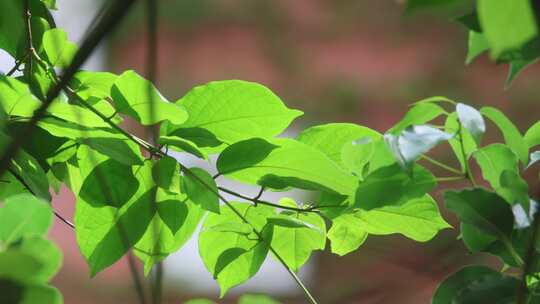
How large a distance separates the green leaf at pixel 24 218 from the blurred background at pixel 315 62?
2.11m

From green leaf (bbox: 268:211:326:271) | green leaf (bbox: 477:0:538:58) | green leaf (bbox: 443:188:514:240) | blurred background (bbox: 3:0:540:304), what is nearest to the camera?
green leaf (bbox: 477:0:538:58)

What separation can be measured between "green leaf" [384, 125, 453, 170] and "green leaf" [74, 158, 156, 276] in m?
0.11

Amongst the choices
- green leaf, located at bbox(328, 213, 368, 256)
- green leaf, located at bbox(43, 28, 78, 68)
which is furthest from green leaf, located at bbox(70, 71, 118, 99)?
green leaf, located at bbox(328, 213, 368, 256)

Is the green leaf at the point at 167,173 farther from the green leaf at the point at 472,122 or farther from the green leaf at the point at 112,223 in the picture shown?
the green leaf at the point at 472,122

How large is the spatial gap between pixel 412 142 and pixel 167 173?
0.11 metres

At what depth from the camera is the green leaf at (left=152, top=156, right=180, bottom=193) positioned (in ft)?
1.08

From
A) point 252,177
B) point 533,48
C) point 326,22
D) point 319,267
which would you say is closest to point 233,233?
point 252,177

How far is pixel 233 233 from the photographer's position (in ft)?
1.17

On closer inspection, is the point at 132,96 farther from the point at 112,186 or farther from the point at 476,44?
the point at 476,44

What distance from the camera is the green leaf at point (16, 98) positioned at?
33 cm

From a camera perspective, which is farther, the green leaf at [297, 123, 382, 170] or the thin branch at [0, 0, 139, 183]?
the green leaf at [297, 123, 382, 170]

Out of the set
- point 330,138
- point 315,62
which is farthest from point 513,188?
point 315,62

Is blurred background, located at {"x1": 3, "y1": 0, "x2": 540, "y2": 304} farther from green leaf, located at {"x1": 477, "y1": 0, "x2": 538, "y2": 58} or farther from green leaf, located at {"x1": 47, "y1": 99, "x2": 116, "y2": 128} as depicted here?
green leaf, located at {"x1": 477, "y1": 0, "x2": 538, "y2": 58}

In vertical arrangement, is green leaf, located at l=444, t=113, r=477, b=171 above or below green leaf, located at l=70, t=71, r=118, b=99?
below
